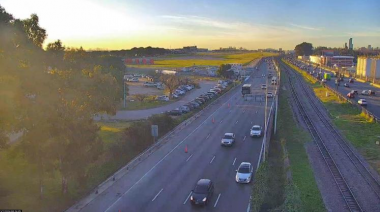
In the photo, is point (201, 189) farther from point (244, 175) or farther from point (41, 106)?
point (41, 106)

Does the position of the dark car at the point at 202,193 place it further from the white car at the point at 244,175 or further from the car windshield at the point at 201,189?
the white car at the point at 244,175

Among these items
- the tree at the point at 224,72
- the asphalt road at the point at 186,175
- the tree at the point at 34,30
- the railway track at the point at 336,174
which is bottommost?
the railway track at the point at 336,174

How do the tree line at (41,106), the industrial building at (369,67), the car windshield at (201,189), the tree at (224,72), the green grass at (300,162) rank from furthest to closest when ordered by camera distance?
the tree at (224,72) < the industrial building at (369,67) < the green grass at (300,162) < the car windshield at (201,189) < the tree line at (41,106)

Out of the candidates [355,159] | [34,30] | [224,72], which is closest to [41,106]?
[34,30]

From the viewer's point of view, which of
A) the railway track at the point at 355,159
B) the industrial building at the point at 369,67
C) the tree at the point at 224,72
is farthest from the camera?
the tree at the point at 224,72

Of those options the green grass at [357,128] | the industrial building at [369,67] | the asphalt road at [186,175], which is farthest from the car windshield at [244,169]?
the industrial building at [369,67]
